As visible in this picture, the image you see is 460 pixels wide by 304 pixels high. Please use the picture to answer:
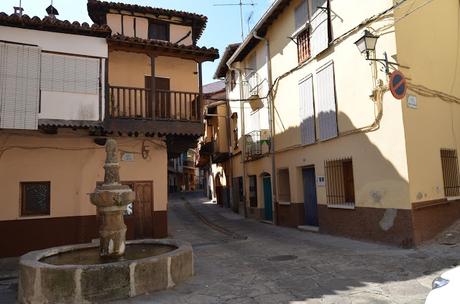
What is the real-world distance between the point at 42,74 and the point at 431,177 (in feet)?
32.9

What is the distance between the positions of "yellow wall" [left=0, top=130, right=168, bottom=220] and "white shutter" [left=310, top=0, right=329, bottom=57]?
631 centimetres

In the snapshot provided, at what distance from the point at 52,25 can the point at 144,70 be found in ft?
11.4

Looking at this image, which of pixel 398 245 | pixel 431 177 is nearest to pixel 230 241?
pixel 398 245

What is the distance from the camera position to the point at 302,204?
45.8ft

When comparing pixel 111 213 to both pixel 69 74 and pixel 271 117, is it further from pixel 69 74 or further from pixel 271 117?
pixel 271 117

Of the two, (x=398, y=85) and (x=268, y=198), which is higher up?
(x=398, y=85)

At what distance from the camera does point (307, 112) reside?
13.2m

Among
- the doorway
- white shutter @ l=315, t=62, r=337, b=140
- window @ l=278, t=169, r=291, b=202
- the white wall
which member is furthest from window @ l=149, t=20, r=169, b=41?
the doorway

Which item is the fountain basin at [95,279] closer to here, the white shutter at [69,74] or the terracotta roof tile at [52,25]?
the white shutter at [69,74]

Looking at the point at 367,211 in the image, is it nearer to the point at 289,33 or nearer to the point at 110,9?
the point at 289,33

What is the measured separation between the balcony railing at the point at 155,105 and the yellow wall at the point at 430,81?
6.07m

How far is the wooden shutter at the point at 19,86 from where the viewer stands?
9.43m

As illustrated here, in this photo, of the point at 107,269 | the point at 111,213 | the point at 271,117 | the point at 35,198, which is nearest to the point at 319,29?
the point at 271,117

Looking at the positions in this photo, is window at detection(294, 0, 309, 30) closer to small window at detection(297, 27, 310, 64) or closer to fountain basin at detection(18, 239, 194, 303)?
small window at detection(297, 27, 310, 64)
